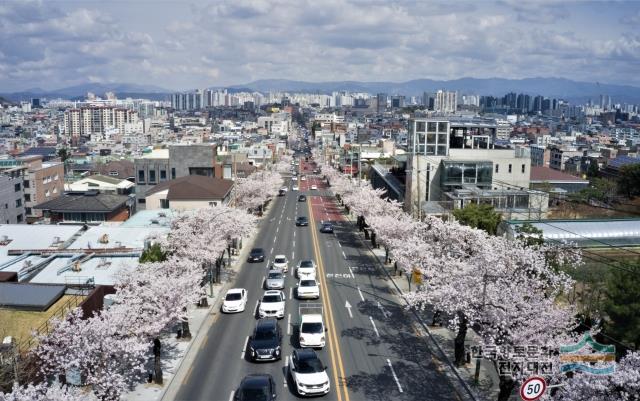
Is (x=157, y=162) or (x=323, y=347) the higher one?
(x=157, y=162)

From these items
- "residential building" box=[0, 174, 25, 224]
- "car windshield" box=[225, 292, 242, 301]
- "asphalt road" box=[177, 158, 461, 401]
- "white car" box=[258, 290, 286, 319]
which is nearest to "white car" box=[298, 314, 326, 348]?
"asphalt road" box=[177, 158, 461, 401]

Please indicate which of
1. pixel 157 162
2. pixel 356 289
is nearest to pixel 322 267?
pixel 356 289

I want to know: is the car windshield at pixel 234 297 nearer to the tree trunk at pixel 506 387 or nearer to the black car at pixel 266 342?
the black car at pixel 266 342

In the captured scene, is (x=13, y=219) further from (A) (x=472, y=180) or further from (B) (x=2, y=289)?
(A) (x=472, y=180)

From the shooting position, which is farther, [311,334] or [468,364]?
[311,334]

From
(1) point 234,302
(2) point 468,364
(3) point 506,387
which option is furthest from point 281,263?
(3) point 506,387

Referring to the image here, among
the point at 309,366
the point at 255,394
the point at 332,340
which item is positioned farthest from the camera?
the point at 332,340

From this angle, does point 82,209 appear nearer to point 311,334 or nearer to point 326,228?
point 326,228
